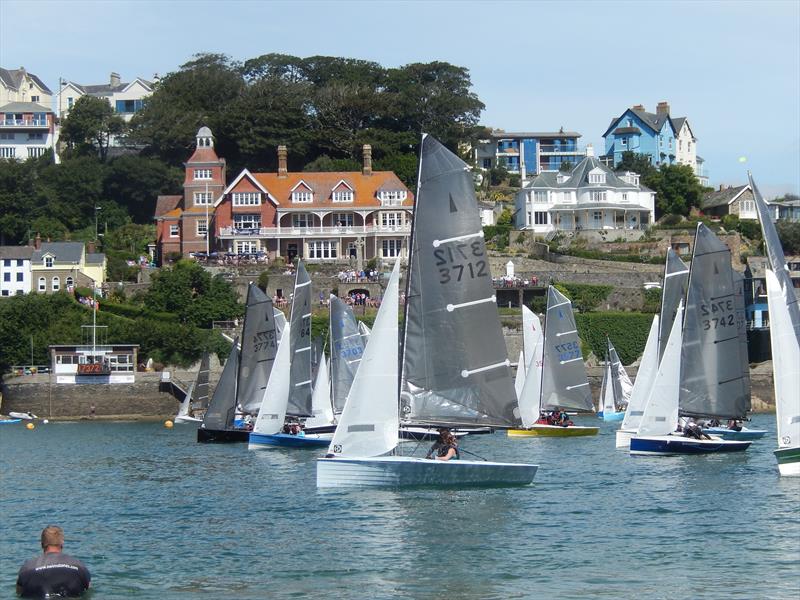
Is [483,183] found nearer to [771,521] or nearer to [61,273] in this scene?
[61,273]

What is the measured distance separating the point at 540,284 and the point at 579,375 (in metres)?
36.8

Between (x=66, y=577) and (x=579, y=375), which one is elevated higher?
(x=579, y=375)

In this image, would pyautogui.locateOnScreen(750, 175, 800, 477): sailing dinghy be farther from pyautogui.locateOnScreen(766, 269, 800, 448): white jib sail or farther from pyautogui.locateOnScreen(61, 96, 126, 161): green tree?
pyautogui.locateOnScreen(61, 96, 126, 161): green tree

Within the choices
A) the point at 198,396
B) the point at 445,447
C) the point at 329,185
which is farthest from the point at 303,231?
the point at 445,447

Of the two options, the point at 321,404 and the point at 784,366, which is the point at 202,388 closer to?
the point at 321,404

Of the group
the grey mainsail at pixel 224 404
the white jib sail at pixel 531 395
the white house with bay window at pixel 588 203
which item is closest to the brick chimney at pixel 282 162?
the white house with bay window at pixel 588 203

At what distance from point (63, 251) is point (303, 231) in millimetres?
18311

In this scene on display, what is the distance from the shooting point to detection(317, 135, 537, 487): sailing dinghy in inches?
1426

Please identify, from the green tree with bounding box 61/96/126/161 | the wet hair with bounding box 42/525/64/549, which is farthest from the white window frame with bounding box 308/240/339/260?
the wet hair with bounding box 42/525/64/549

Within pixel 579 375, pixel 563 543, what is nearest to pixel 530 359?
pixel 579 375

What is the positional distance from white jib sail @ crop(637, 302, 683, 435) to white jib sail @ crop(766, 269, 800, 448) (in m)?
6.77

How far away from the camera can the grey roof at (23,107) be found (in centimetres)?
14700

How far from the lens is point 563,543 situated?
31297 millimetres

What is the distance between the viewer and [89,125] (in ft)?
429
